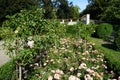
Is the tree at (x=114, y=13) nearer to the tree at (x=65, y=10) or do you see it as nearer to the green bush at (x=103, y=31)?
the green bush at (x=103, y=31)

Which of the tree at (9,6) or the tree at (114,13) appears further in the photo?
the tree at (114,13)

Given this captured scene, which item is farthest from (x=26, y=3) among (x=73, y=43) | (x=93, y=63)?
(x=93, y=63)

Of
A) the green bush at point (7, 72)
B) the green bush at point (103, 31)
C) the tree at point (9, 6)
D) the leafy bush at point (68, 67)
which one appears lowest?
the green bush at point (103, 31)

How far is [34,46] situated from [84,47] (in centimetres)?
562

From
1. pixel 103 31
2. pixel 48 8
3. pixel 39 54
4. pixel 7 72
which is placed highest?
pixel 48 8

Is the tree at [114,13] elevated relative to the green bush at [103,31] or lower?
→ elevated

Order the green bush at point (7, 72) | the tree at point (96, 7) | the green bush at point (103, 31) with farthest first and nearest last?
the tree at point (96, 7) < the green bush at point (103, 31) < the green bush at point (7, 72)

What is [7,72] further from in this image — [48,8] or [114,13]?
[48,8]

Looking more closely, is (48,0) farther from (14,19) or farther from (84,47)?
(14,19)

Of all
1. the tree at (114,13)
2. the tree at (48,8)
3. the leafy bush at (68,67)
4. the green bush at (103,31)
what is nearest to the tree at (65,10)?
the tree at (48,8)

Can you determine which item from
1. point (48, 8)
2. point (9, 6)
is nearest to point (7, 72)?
point (9, 6)

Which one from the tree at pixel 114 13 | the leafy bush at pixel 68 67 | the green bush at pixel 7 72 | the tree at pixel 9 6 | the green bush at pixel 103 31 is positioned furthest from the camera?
the tree at pixel 114 13

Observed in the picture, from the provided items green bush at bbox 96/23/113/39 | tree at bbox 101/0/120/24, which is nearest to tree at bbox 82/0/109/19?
tree at bbox 101/0/120/24

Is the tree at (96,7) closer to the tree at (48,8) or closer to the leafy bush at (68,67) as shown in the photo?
the tree at (48,8)
